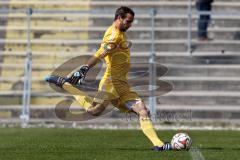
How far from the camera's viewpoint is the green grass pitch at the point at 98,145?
10.8 metres

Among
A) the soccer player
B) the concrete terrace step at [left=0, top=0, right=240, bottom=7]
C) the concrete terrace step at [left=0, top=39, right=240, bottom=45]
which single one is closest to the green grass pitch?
the soccer player

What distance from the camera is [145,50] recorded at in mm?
21344

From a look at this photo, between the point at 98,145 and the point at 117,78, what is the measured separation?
138 cm

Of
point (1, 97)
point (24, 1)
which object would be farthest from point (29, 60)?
point (24, 1)

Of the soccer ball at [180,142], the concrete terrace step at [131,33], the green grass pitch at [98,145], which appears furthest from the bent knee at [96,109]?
the concrete terrace step at [131,33]

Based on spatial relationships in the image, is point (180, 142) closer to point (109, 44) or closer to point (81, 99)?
point (109, 44)

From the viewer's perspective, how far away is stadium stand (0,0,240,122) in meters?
20.2

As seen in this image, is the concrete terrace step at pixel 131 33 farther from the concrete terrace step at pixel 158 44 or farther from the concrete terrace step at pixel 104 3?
the concrete terrace step at pixel 104 3

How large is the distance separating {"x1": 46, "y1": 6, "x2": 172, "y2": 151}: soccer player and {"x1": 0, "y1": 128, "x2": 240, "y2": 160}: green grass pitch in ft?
1.74

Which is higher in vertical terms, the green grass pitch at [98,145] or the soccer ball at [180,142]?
the soccer ball at [180,142]

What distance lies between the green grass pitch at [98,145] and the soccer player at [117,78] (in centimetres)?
53

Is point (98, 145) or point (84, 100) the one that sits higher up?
point (84, 100)

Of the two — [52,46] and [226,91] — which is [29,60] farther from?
[226,91]

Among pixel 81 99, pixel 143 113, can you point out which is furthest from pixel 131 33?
pixel 143 113
